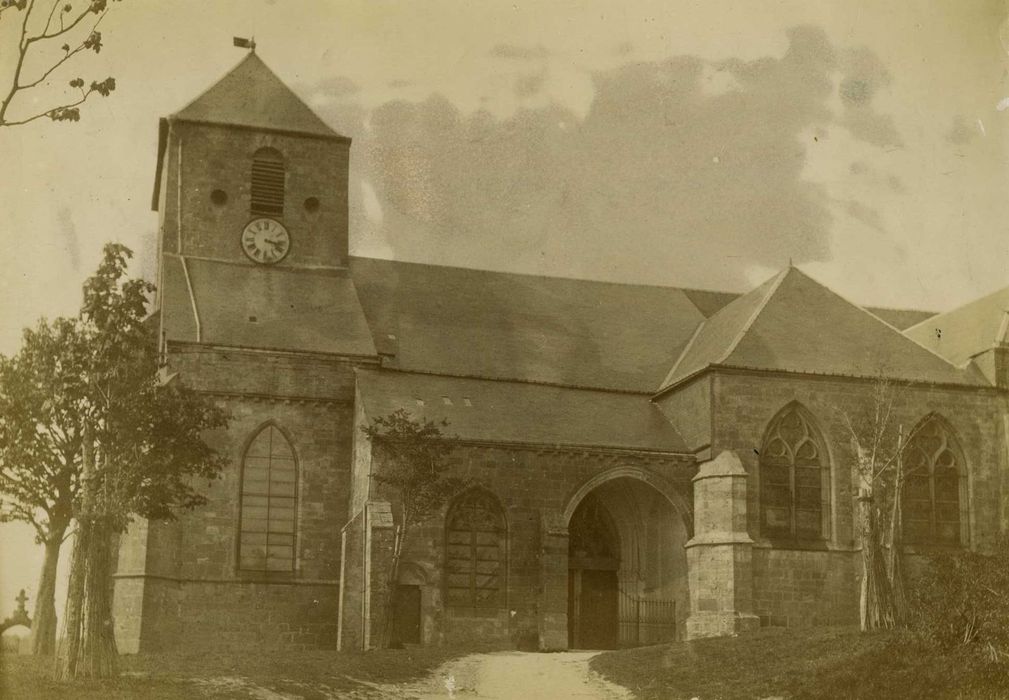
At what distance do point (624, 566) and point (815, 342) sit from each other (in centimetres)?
732

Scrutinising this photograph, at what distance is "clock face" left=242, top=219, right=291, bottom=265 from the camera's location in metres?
33.3

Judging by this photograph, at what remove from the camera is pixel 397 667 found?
77.4ft

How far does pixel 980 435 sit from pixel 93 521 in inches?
823

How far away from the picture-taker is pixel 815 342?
105 feet

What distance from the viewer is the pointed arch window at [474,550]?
29.9 meters

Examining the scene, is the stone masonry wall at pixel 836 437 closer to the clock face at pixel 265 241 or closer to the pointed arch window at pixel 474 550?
the pointed arch window at pixel 474 550

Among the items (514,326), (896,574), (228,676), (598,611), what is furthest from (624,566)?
(228,676)

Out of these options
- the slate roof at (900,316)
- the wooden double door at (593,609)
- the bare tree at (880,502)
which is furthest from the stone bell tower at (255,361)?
the slate roof at (900,316)

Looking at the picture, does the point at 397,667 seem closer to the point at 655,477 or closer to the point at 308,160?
the point at 655,477

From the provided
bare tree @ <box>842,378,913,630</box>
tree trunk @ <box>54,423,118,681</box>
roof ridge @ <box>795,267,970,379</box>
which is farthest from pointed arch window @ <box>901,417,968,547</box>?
tree trunk @ <box>54,423,118,681</box>

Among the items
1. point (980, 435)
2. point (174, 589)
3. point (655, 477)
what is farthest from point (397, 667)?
point (980, 435)

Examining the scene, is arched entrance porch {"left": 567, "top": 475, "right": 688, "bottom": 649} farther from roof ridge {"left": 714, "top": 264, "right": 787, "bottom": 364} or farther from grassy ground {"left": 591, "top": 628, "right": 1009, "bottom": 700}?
grassy ground {"left": 591, "top": 628, "right": 1009, "bottom": 700}

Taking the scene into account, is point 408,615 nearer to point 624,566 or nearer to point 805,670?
point 624,566

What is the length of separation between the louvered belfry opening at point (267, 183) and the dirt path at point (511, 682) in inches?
532
